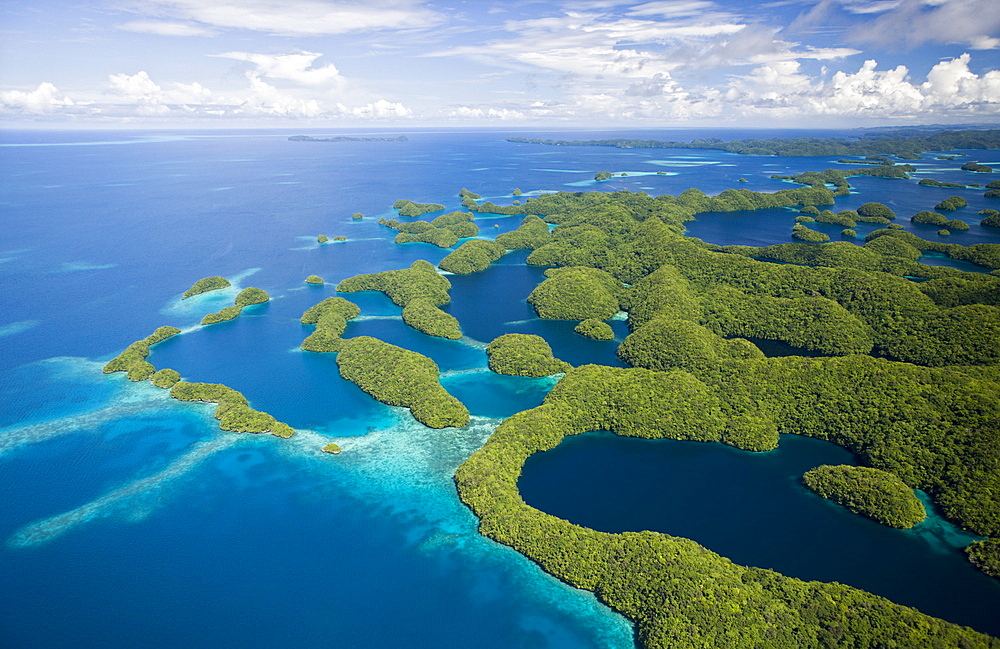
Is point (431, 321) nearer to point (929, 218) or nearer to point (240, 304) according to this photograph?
point (240, 304)

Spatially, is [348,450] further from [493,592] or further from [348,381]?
Result: [493,592]

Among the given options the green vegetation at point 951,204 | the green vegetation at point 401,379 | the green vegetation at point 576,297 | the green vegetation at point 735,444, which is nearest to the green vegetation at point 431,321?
the green vegetation at point 401,379

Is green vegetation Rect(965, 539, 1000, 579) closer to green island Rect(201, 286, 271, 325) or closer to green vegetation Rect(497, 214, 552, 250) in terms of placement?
green island Rect(201, 286, 271, 325)

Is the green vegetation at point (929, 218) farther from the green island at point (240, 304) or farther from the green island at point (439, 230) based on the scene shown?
the green island at point (240, 304)

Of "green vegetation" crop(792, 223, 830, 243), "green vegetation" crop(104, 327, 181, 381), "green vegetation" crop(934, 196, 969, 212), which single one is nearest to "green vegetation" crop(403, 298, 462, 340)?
"green vegetation" crop(104, 327, 181, 381)

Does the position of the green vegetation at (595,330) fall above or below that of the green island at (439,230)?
below

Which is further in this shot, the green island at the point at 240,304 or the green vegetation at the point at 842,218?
the green vegetation at the point at 842,218
